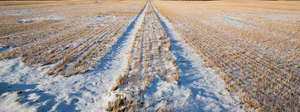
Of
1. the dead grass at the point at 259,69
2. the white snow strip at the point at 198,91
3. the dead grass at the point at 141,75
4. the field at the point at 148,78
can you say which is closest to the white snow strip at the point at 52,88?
the field at the point at 148,78

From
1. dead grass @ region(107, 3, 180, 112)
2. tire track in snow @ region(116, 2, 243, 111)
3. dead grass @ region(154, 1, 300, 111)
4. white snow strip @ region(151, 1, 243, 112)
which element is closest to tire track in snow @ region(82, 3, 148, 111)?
dead grass @ region(107, 3, 180, 112)

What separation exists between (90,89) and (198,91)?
361 centimetres

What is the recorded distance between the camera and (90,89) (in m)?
4.72

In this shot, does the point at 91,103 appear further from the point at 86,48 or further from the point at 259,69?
the point at 259,69

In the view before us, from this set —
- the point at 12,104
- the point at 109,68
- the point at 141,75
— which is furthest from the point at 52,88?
the point at 141,75

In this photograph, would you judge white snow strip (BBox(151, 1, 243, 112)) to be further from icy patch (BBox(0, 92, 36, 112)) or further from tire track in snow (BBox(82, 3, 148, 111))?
icy patch (BBox(0, 92, 36, 112))

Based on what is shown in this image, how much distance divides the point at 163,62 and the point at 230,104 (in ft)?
10.8

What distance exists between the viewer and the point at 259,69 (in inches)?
235

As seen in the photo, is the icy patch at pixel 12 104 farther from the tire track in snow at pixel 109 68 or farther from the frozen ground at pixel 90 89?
the tire track in snow at pixel 109 68

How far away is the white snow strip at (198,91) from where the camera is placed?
13.0 feet

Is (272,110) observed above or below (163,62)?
below

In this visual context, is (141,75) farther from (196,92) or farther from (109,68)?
(196,92)

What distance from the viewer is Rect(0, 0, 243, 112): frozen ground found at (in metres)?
3.92

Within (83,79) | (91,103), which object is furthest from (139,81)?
(83,79)
